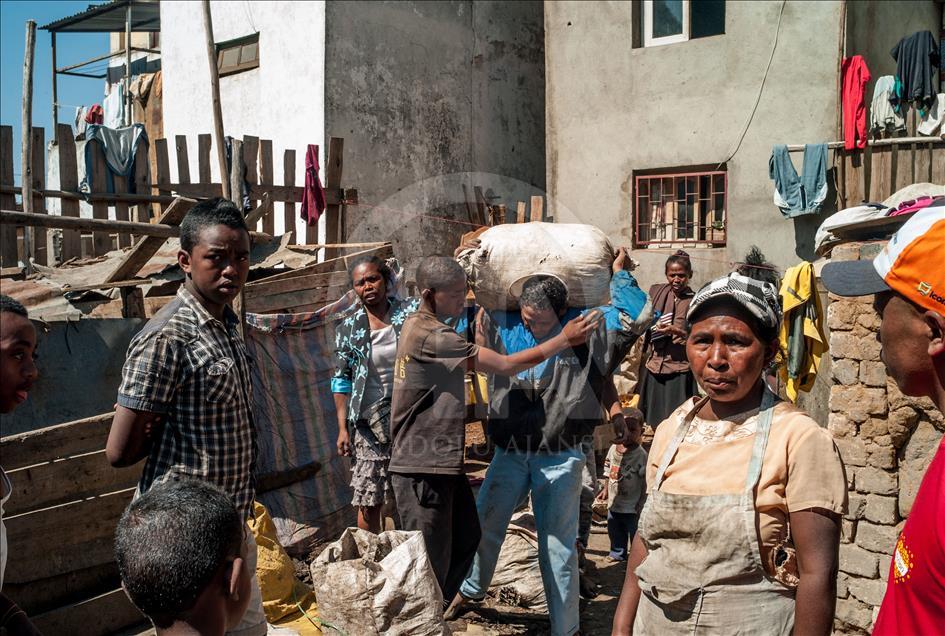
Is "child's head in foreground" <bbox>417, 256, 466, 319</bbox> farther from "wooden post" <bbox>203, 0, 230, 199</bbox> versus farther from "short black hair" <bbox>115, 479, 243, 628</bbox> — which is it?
"short black hair" <bbox>115, 479, 243, 628</bbox>

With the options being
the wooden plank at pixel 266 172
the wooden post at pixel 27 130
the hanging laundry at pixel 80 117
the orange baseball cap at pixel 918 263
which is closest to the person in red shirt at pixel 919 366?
the orange baseball cap at pixel 918 263

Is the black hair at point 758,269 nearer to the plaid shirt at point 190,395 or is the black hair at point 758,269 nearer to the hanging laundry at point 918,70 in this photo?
the hanging laundry at point 918,70

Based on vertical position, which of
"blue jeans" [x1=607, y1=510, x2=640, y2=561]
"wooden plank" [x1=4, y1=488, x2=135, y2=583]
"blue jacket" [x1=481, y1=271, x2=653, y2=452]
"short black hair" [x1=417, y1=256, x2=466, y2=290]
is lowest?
"blue jeans" [x1=607, y1=510, x2=640, y2=561]

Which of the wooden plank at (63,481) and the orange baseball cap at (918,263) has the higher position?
the orange baseball cap at (918,263)

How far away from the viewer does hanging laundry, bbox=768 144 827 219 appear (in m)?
9.60

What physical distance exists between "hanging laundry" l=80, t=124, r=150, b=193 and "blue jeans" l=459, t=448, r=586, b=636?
4908 millimetres

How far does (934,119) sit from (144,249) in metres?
8.71

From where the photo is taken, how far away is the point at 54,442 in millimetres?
4062

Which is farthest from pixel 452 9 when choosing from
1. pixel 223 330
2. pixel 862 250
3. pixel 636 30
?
pixel 223 330

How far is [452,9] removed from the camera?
39.6ft

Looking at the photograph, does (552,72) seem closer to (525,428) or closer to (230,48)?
(230,48)

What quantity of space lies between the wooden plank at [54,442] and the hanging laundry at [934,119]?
9198 mm

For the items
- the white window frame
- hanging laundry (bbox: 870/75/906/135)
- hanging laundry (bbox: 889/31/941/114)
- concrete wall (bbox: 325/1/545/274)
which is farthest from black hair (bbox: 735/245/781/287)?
concrete wall (bbox: 325/1/545/274)

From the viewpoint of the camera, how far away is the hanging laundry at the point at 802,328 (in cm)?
607
